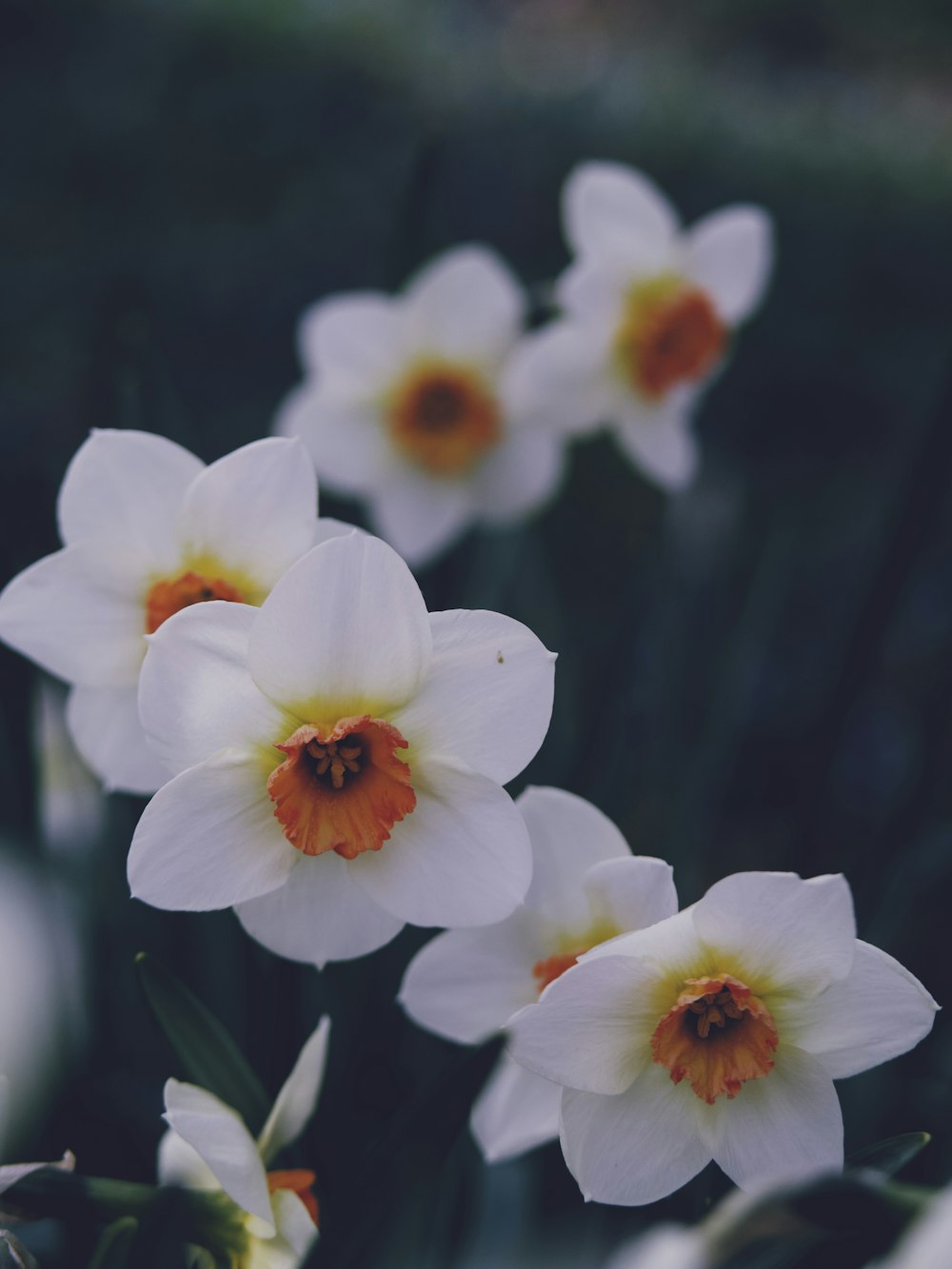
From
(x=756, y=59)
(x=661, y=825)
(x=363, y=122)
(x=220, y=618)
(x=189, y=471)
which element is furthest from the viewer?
(x=756, y=59)

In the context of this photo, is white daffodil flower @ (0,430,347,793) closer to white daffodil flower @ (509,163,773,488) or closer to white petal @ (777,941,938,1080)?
white petal @ (777,941,938,1080)

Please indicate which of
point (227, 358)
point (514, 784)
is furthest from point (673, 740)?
point (227, 358)

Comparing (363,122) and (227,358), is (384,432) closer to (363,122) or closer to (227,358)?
(227,358)

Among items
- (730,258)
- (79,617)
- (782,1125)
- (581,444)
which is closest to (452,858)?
(782,1125)

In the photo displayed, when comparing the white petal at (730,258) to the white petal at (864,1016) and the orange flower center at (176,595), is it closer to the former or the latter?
the orange flower center at (176,595)

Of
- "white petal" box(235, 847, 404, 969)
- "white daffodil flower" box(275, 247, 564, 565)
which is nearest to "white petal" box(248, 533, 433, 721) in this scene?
"white petal" box(235, 847, 404, 969)

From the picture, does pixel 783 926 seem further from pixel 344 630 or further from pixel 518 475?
pixel 518 475

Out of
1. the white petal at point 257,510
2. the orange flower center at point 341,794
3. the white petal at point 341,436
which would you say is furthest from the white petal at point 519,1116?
the white petal at point 341,436
